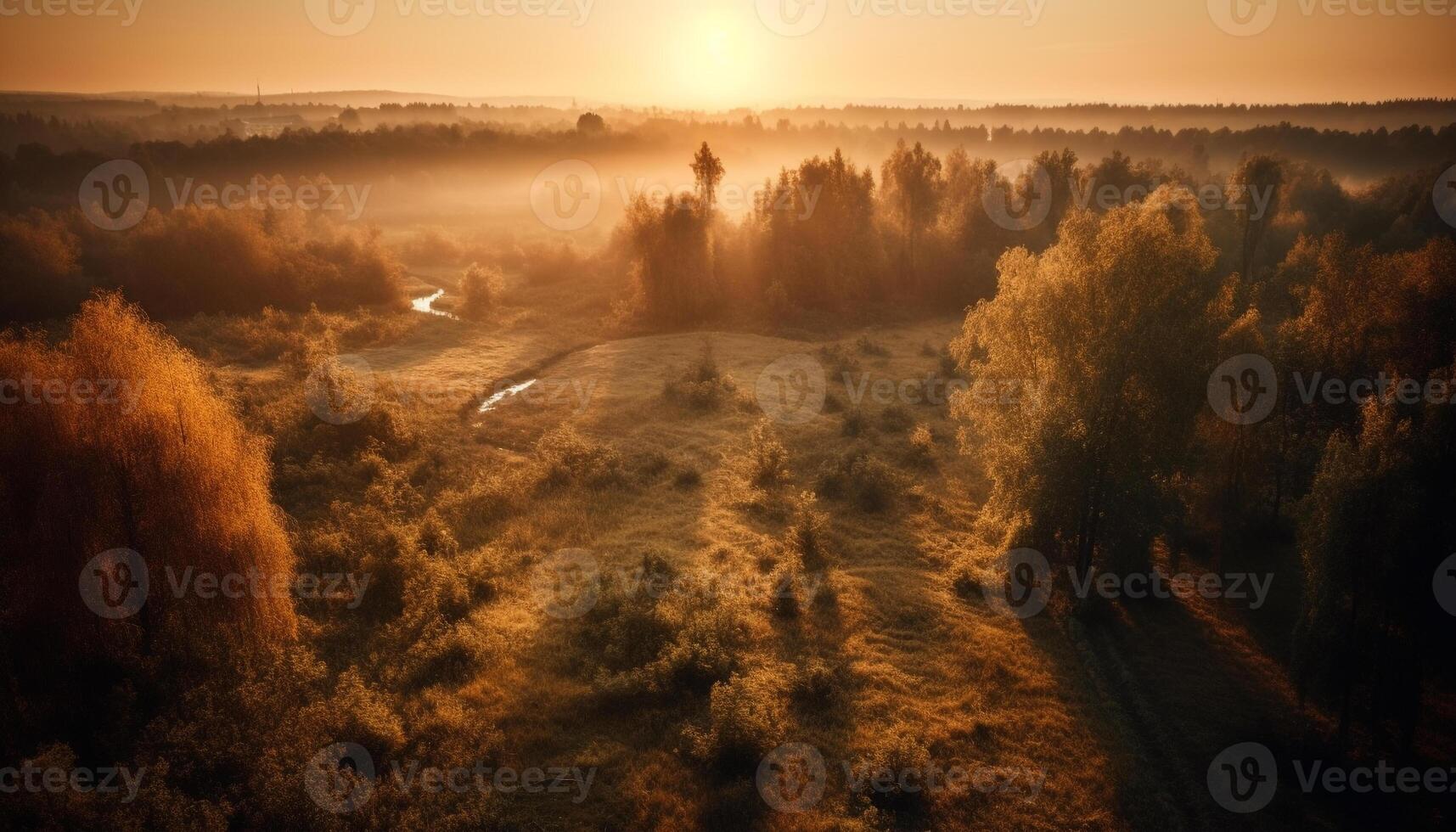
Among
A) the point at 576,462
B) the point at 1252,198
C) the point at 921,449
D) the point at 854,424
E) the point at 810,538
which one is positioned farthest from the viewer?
the point at 1252,198

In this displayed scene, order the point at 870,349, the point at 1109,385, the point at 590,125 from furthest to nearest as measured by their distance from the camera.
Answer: the point at 590,125, the point at 870,349, the point at 1109,385

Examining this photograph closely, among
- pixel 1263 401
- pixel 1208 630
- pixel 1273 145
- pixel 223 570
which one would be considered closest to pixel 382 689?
pixel 223 570

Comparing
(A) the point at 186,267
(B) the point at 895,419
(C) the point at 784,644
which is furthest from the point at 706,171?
(C) the point at 784,644

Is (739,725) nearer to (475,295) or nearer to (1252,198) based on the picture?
(475,295)

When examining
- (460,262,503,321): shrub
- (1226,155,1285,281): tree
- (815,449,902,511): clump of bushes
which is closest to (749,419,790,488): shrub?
(815,449,902,511): clump of bushes

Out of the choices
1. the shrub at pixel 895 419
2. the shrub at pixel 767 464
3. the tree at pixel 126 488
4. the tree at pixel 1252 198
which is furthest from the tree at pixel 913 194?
the tree at pixel 126 488

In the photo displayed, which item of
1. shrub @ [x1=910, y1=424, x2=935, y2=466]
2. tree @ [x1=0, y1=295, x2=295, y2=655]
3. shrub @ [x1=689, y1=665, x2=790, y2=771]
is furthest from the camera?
shrub @ [x1=910, y1=424, x2=935, y2=466]

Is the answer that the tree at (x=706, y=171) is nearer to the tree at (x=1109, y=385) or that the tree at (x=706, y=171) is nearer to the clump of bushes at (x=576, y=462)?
the clump of bushes at (x=576, y=462)

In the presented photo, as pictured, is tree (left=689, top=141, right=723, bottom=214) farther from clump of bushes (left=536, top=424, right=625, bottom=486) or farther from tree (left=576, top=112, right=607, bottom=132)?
tree (left=576, top=112, right=607, bottom=132)

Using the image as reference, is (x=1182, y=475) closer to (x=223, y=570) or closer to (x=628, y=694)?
(x=628, y=694)

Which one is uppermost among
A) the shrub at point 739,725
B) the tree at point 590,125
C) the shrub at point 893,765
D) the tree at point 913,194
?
the tree at point 590,125
